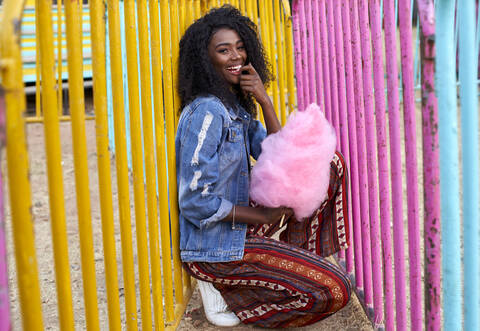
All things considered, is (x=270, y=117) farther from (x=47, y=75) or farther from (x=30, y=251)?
(x=30, y=251)

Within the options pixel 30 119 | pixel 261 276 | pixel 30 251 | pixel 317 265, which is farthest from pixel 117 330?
pixel 30 119

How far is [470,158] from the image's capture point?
4.15ft

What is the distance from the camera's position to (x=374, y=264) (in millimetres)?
2170

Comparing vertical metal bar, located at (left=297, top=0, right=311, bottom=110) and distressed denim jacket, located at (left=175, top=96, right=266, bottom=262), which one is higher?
vertical metal bar, located at (left=297, top=0, right=311, bottom=110)

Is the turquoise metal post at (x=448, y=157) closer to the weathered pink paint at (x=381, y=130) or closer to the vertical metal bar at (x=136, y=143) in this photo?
the weathered pink paint at (x=381, y=130)

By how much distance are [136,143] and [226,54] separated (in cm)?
74

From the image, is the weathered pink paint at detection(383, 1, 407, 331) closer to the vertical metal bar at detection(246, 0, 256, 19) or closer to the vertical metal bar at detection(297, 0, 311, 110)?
the vertical metal bar at detection(297, 0, 311, 110)

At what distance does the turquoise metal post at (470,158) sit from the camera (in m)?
1.24

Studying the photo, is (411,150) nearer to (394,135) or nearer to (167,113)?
(394,135)

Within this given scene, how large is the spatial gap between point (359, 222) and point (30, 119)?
443 cm

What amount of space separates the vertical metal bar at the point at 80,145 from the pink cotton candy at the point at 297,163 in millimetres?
841

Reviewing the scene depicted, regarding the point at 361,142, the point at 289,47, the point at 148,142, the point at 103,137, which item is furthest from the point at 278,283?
the point at 289,47

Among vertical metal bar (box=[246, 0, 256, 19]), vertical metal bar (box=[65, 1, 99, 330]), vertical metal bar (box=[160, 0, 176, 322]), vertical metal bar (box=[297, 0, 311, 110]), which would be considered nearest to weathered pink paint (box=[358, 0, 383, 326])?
vertical metal bar (box=[160, 0, 176, 322])

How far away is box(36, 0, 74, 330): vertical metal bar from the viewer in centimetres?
129
